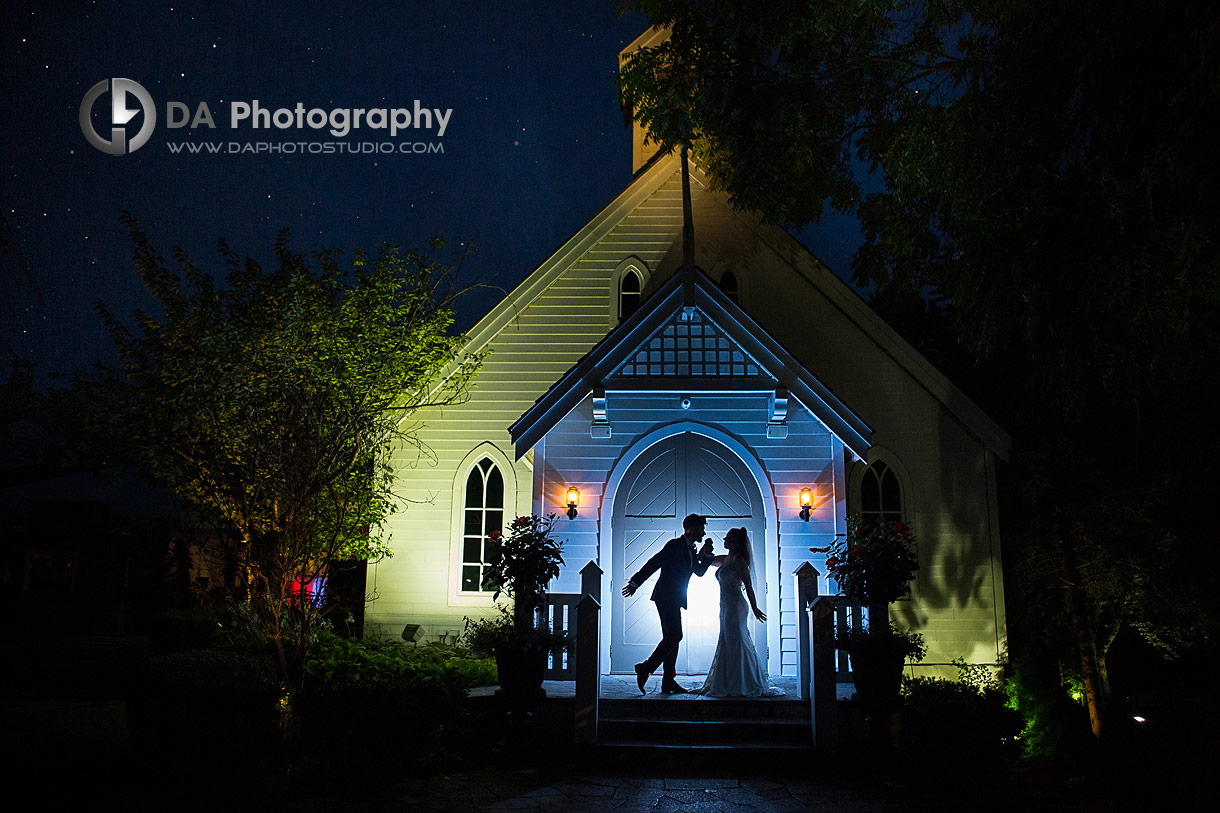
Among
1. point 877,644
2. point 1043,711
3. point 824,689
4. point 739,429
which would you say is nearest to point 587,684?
point 824,689

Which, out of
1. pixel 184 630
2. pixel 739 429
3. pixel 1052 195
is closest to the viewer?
pixel 1052 195

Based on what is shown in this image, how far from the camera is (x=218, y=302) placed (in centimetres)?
1304

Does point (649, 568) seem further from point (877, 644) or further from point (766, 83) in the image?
point (766, 83)

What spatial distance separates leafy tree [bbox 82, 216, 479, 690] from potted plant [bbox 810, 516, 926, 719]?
5.78 meters

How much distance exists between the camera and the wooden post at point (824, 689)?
869cm

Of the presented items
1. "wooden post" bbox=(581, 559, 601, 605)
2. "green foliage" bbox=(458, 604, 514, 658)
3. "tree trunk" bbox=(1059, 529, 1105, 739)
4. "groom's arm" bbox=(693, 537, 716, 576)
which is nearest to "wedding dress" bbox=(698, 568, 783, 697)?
"groom's arm" bbox=(693, 537, 716, 576)

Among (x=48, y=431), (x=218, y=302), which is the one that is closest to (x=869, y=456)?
(x=218, y=302)

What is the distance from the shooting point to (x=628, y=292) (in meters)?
14.6

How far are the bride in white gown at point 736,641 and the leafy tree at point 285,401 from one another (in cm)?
451

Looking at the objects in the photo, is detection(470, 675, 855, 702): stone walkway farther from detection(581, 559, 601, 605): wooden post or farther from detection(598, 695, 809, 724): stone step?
detection(581, 559, 601, 605): wooden post

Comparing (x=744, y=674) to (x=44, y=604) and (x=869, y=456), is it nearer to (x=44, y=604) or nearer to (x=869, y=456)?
(x=869, y=456)

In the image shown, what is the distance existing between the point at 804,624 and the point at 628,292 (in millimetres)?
7099

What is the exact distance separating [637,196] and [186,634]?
33.9 feet

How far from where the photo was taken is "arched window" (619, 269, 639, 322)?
47.4 ft
